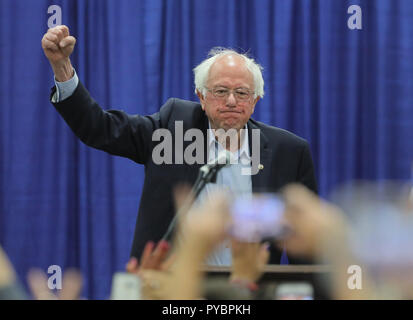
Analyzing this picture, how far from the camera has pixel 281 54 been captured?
2877 millimetres

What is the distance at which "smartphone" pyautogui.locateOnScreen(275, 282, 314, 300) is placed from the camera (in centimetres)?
93

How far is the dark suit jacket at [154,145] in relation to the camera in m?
1.85

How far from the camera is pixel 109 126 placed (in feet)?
6.33

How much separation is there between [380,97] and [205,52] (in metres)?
0.90

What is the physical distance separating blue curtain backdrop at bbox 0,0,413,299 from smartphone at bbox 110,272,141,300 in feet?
6.86

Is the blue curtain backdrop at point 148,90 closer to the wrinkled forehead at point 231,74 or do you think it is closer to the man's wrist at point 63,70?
the wrinkled forehead at point 231,74

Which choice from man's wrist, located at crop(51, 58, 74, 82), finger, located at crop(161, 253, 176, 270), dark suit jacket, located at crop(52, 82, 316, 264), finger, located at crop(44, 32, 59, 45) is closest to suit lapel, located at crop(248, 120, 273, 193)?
dark suit jacket, located at crop(52, 82, 316, 264)

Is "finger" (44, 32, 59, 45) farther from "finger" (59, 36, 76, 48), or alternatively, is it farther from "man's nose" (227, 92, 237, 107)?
"man's nose" (227, 92, 237, 107)

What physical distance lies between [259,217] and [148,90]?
2.27m

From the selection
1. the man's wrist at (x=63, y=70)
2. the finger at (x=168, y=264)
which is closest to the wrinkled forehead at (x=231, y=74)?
the man's wrist at (x=63, y=70)

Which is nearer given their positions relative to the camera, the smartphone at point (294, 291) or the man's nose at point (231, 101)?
the smartphone at point (294, 291)
